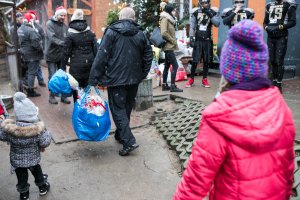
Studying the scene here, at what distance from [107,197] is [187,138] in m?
1.69

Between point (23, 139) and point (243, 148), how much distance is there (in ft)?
8.23

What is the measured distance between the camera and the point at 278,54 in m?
6.97

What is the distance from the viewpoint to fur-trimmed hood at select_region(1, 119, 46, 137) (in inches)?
133

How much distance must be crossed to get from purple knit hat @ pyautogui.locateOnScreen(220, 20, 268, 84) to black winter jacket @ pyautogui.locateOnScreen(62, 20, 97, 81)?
440 centimetres

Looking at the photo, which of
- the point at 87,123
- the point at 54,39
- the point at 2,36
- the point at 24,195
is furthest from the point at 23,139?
the point at 54,39

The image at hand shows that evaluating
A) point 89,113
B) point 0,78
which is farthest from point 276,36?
point 0,78

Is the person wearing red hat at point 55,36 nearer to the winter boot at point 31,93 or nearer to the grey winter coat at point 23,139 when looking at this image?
the winter boot at point 31,93

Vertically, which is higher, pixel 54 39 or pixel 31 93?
pixel 54 39

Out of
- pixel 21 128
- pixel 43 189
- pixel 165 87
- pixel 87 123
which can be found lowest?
pixel 43 189

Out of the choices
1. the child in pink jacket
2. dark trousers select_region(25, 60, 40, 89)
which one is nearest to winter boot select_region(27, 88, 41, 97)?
dark trousers select_region(25, 60, 40, 89)

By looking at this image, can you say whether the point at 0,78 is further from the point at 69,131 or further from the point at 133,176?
the point at 133,176

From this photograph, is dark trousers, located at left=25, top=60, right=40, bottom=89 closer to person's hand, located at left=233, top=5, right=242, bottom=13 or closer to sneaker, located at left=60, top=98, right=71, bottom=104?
sneaker, located at left=60, top=98, right=71, bottom=104

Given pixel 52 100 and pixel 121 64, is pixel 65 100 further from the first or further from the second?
pixel 121 64

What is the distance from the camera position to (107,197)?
373cm
